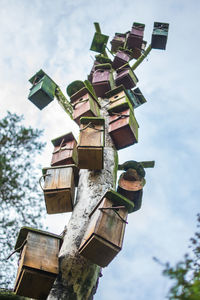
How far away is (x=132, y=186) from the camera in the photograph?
4062 mm

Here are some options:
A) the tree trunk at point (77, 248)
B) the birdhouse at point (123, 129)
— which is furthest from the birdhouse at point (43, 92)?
the tree trunk at point (77, 248)

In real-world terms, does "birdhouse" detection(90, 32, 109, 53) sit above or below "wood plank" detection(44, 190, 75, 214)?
above

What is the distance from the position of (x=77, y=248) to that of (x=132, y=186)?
4.85 feet

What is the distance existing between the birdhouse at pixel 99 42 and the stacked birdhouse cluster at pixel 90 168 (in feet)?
3.60

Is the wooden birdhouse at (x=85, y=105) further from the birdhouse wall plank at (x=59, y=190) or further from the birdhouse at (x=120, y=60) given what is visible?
the birdhouse at (x=120, y=60)

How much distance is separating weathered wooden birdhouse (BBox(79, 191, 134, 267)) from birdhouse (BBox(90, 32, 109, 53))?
5.48 m

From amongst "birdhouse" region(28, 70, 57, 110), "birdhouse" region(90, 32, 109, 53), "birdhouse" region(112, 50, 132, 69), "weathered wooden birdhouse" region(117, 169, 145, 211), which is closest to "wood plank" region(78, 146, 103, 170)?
"weathered wooden birdhouse" region(117, 169, 145, 211)

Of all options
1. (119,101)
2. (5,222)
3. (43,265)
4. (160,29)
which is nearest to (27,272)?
(43,265)

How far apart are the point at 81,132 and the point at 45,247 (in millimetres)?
1427

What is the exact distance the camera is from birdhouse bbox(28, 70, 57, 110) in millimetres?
5527

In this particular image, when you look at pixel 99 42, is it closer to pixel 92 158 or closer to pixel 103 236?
pixel 92 158

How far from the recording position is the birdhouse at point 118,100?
4.41 m

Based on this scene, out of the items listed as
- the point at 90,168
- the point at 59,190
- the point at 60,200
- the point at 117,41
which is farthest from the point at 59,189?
the point at 117,41

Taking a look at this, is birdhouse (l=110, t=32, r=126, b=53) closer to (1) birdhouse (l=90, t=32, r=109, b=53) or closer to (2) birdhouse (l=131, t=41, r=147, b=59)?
(1) birdhouse (l=90, t=32, r=109, b=53)
